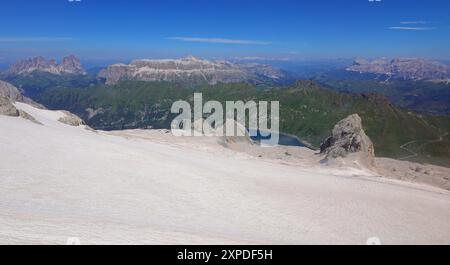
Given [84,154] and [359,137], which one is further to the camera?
[359,137]

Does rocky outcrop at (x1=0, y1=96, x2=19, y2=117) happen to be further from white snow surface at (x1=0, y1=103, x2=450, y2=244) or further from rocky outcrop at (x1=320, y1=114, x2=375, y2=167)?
rocky outcrop at (x1=320, y1=114, x2=375, y2=167)

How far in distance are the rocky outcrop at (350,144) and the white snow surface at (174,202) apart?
3811cm

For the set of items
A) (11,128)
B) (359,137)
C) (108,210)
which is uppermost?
(11,128)

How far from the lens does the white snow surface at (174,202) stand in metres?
16.5

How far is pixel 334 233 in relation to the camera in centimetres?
2198

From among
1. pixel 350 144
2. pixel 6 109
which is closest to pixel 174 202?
pixel 6 109

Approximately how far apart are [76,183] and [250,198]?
10089 mm

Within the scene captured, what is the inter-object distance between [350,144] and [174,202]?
63.8 metres

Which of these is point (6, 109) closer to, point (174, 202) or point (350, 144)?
point (174, 202)

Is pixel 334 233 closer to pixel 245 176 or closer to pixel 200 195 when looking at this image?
pixel 200 195

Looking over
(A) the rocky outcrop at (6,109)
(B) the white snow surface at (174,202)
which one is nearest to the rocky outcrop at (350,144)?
(B) the white snow surface at (174,202)

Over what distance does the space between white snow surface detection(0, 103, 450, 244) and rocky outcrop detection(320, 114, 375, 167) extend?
125 feet

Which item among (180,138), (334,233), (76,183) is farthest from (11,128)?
(180,138)
